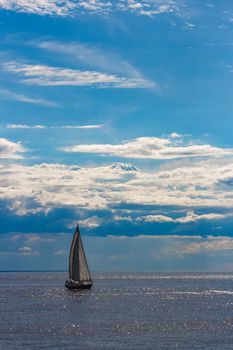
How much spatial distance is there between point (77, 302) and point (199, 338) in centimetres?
7984

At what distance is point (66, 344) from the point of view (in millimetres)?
84375

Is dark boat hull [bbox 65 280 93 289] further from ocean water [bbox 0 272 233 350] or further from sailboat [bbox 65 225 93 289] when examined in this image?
ocean water [bbox 0 272 233 350]

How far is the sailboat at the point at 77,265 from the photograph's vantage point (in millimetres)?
188750

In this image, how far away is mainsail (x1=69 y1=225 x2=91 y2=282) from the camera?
188 metres

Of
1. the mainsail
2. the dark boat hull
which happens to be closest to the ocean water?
the mainsail

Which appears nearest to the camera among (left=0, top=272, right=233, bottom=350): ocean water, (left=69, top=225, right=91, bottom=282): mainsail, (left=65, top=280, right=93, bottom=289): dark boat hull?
(left=0, top=272, right=233, bottom=350): ocean water

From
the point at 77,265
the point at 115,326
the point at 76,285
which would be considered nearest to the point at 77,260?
the point at 77,265

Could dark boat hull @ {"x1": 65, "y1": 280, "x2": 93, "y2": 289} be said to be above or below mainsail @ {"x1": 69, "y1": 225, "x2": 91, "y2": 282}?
below

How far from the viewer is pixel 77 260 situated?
191m

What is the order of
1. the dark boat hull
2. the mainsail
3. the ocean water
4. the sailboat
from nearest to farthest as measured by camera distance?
1. the ocean water
2. the mainsail
3. the sailboat
4. the dark boat hull

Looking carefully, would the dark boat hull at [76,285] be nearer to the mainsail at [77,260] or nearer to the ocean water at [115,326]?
the mainsail at [77,260]

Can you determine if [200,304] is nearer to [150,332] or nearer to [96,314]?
[96,314]

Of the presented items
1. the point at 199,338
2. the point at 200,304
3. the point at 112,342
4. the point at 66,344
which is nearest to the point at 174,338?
the point at 199,338

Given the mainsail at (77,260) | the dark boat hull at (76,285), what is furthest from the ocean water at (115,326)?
the dark boat hull at (76,285)
